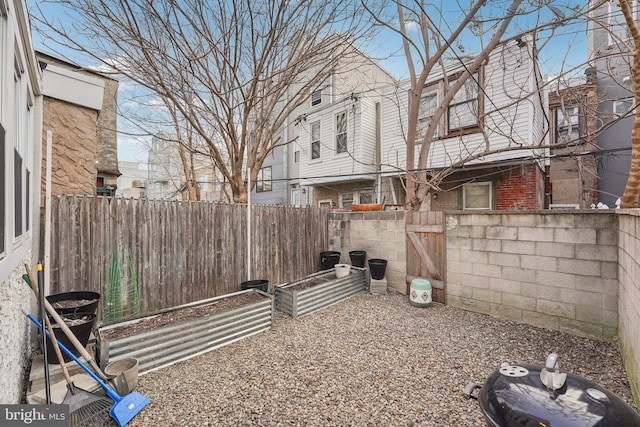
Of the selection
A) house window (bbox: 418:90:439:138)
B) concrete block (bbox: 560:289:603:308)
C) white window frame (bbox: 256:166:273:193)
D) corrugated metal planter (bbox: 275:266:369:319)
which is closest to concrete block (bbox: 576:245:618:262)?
concrete block (bbox: 560:289:603:308)

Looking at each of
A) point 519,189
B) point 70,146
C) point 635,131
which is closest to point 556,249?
point 635,131

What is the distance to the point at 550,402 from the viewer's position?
1115 mm

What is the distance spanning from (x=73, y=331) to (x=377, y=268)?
4538 mm

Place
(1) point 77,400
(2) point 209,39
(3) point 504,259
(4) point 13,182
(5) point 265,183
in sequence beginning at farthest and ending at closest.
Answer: (5) point 265,183 → (2) point 209,39 → (3) point 504,259 → (1) point 77,400 → (4) point 13,182

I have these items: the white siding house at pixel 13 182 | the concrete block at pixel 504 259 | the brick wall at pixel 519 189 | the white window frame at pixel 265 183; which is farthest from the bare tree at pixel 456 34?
the white window frame at pixel 265 183

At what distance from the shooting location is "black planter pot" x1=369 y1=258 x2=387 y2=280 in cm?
555

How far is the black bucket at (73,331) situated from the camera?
2605mm

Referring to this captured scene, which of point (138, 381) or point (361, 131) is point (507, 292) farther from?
point (361, 131)

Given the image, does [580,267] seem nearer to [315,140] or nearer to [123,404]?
[123,404]

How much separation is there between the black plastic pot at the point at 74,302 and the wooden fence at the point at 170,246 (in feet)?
0.75

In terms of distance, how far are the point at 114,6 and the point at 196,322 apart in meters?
5.00

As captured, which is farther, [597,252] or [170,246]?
[170,246]

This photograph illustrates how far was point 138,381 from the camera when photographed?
8.80 feet

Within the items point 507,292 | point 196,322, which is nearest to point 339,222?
point 507,292
